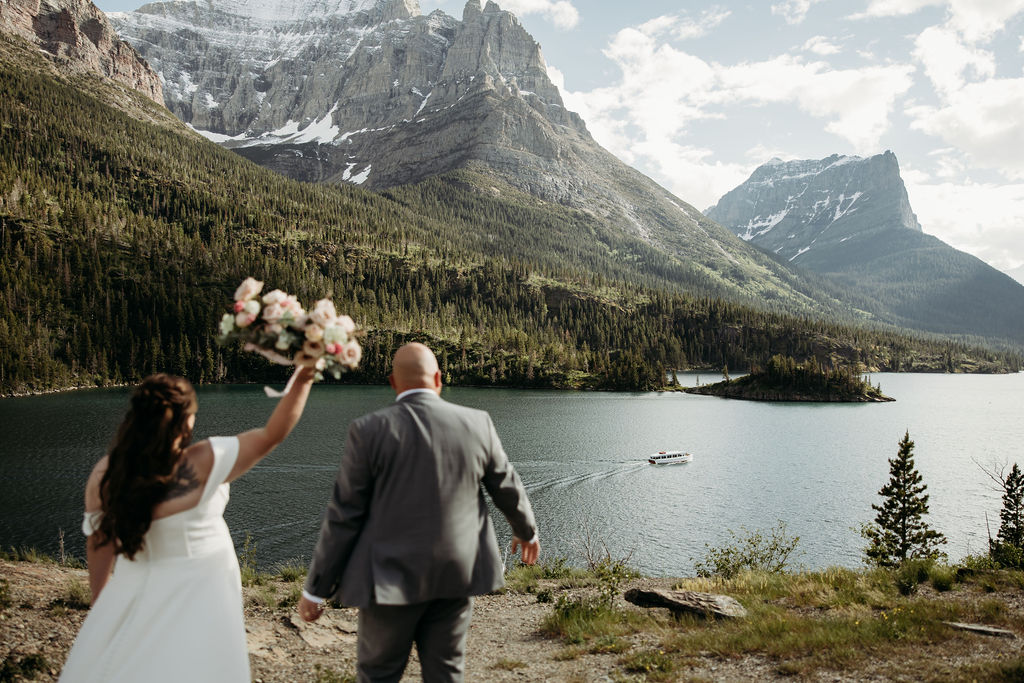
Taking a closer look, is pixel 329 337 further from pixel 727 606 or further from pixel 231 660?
pixel 727 606

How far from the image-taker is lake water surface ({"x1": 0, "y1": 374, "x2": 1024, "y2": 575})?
3291 cm

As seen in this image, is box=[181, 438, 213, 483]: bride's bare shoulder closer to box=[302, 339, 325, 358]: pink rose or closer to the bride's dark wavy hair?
the bride's dark wavy hair

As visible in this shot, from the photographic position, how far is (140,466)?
3.75 m

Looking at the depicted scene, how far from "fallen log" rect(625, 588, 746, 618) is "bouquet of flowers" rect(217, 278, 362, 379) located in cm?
912

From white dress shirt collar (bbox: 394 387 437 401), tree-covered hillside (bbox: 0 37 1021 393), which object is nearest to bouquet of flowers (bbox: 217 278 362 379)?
white dress shirt collar (bbox: 394 387 437 401)

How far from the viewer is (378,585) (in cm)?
412

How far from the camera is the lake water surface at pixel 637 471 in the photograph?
108 feet

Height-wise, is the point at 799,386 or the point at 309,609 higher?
the point at 309,609

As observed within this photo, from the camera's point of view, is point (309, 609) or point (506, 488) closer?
point (309, 609)

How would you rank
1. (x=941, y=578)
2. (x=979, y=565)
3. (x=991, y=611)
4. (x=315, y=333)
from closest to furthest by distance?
(x=315, y=333), (x=991, y=611), (x=941, y=578), (x=979, y=565)

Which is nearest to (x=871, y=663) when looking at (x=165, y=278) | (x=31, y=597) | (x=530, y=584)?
(x=530, y=584)

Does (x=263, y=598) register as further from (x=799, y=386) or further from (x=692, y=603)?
(x=799, y=386)

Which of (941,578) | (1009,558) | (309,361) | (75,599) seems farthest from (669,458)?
(309,361)

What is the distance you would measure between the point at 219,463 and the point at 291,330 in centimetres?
114
